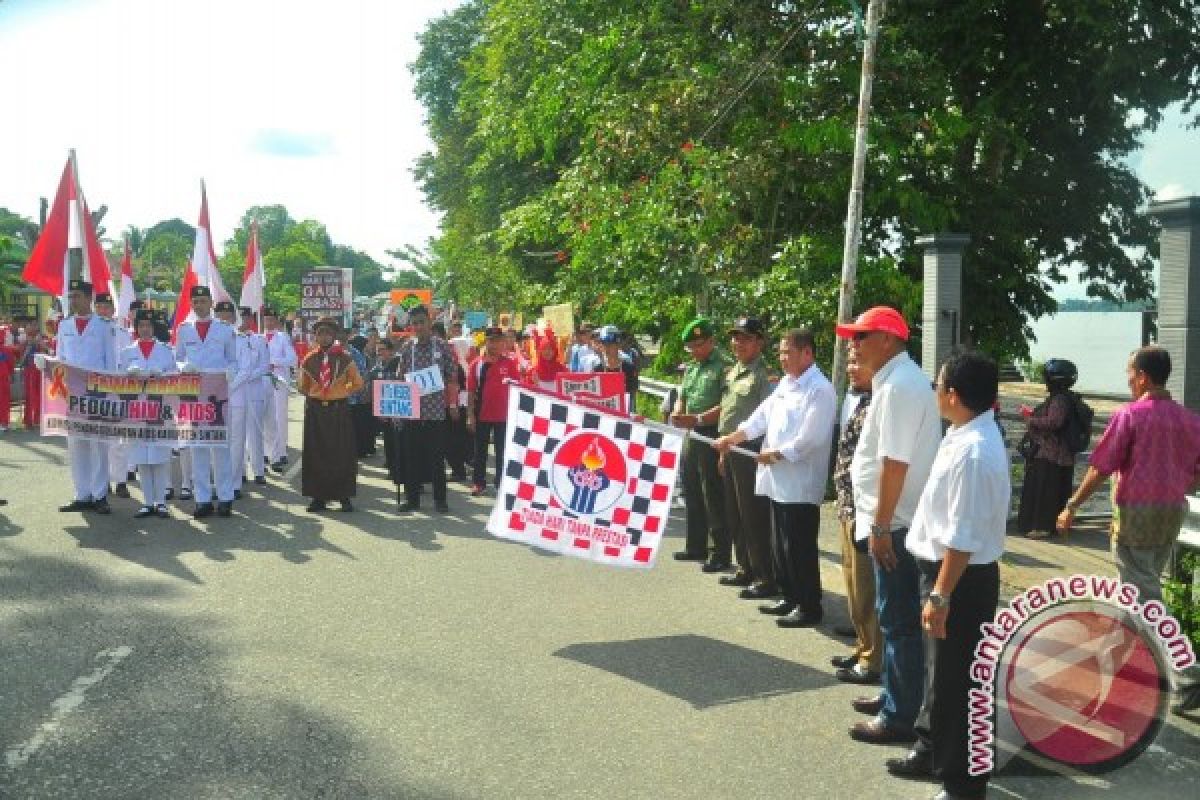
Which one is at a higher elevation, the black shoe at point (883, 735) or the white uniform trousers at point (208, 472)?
the white uniform trousers at point (208, 472)

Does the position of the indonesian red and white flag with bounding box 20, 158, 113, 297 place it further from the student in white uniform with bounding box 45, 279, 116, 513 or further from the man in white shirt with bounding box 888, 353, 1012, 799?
the man in white shirt with bounding box 888, 353, 1012, 799

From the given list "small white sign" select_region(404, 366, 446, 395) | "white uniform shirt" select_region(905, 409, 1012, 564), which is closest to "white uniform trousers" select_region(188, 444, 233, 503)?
"small white sign" select_region(404, 366, 446, 395)

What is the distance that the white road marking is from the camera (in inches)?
186

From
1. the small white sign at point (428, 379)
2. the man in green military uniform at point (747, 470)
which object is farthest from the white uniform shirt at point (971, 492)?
the small white sign at point (428, 379)

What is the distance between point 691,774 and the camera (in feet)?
15.2

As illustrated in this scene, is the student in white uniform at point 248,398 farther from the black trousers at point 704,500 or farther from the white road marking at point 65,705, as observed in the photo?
the white road marking at point 65,705

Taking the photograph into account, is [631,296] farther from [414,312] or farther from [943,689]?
[943,689]

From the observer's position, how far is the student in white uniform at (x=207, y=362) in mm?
10930

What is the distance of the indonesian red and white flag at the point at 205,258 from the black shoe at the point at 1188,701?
11.2 m

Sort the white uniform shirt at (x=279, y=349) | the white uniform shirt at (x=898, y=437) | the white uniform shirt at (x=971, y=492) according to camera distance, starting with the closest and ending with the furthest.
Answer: the white uniform shirt at (x=971, y=492), the white uniform shirt at (x=898, y=437), the white uniform shirt at (x=279, y=349)

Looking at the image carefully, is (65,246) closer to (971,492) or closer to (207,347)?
(207,347)

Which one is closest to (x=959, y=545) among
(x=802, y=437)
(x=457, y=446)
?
(x=802, y=437)

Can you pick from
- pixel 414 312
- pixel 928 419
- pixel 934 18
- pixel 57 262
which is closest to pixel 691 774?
pixel 928 419

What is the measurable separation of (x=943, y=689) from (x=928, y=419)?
1266 mm
